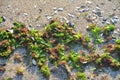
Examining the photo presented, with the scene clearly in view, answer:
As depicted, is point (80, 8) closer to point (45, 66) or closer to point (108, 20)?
point (108, 20)

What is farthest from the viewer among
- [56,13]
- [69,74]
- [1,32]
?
[56,13]

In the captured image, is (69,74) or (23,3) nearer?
(69,74)

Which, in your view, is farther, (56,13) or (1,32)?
(56,13)

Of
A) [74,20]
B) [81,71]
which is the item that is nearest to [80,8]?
[74,20]

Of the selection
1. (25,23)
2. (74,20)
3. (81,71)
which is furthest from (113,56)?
(25,23)

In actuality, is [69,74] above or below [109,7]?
below

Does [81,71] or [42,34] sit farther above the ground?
[42,34]

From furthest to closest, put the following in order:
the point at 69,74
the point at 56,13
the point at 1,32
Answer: the point at 56,13 < the point at 1,32 < the point at 69,74

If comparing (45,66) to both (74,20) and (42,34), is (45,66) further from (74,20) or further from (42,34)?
(74,20)
